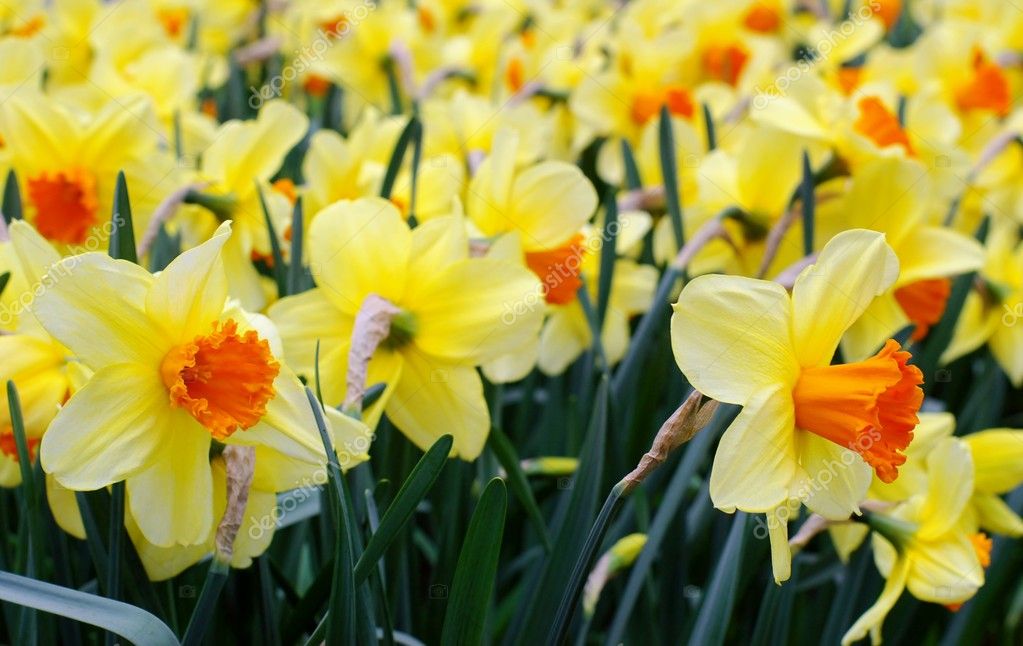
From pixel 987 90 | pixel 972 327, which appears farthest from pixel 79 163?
pixel 987 90

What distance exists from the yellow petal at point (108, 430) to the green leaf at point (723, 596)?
766 mm

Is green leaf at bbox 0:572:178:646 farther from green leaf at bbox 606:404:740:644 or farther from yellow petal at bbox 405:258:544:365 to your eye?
green leaf at bbox 606:404:740:644

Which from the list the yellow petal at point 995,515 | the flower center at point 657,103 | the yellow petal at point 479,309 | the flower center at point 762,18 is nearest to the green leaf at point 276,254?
the yellow petal at point 479,309

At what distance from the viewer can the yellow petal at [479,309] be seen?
130 cm

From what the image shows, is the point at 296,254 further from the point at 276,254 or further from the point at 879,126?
the point at 879,126

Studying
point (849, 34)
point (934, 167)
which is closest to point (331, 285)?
point (934, 167)

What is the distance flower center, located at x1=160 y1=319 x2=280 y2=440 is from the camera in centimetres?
102

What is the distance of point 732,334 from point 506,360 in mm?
523

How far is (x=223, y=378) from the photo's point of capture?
102cm

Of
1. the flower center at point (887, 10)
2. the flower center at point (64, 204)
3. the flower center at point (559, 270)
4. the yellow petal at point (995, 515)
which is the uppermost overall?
the flower center at point (64, 204)

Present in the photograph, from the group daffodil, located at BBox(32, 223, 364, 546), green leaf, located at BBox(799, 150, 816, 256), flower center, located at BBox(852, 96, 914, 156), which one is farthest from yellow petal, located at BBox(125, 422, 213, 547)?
flower center, located at BBox(852, 96, 914, 156)

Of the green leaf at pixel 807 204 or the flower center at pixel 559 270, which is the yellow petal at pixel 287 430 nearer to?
the flower center at pixel 559 270

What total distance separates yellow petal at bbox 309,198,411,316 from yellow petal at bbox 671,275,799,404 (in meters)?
0.44

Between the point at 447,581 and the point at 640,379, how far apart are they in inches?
19.2
